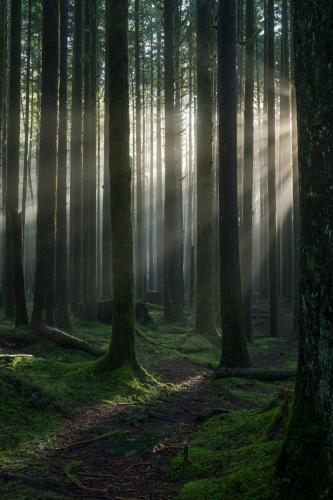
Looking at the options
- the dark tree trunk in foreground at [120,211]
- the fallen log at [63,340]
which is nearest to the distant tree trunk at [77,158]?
the fallen log at [63,340]

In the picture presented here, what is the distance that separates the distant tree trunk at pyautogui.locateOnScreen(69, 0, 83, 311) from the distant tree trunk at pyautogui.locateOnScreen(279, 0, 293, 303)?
912 centimetres

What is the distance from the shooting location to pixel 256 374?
10539 millimetres

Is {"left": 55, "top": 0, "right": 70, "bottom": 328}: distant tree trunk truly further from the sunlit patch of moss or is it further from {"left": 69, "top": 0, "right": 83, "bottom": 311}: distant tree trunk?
the sunlit patch of moss

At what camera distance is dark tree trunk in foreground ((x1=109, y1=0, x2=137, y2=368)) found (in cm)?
909

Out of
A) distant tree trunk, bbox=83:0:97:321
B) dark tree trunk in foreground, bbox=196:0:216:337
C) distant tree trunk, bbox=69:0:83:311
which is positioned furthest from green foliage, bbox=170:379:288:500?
distant tree trunk, bbox=69:0:83:311

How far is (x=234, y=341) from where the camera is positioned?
11188 mm

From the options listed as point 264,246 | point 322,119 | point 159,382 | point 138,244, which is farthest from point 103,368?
point 264,246

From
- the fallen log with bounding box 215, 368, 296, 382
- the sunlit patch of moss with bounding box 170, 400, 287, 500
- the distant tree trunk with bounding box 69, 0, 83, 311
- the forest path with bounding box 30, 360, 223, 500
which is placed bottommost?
the fallen log with bounding box 215, 368, 296, 382

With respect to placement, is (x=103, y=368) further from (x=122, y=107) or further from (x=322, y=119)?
(x=322, y=119)

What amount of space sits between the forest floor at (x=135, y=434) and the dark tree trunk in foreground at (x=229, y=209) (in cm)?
100

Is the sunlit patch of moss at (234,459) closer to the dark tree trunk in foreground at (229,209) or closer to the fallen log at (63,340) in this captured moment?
the dark tree trunk in foreground at (229,209)

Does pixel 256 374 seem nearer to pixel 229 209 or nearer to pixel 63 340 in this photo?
pixel 229 209

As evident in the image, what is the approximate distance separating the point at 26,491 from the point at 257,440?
220cm

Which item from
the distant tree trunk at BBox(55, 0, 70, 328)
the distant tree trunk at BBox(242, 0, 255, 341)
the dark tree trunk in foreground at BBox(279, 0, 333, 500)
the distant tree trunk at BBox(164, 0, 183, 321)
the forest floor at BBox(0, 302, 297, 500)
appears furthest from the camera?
the distant tree trunk at BBox(164, 0, 183, 321)
